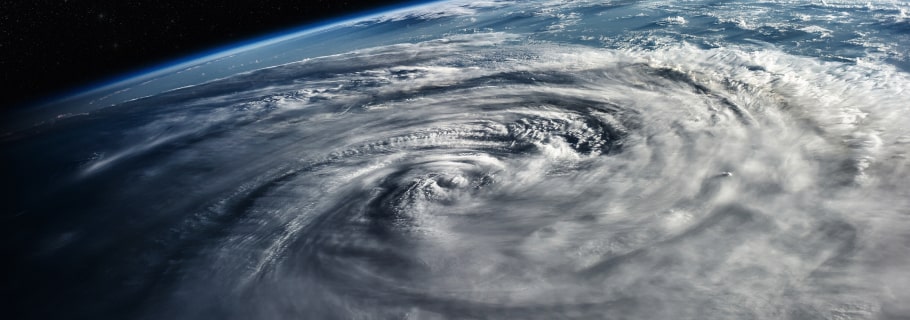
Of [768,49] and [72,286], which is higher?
[768,49]

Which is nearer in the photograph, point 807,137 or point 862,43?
point 807,137

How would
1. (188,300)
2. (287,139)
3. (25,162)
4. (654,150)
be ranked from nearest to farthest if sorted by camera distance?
1. (188,300)
2. (654,150)
3. (287,139)
4. (25,162)

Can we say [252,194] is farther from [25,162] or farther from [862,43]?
[862,43]

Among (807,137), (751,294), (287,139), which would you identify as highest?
(287,139)

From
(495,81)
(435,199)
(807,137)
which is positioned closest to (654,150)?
(807,137)

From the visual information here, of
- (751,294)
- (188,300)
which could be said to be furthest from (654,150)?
(188,300)

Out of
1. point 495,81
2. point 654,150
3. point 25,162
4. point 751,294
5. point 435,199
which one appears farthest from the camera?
point 495,81

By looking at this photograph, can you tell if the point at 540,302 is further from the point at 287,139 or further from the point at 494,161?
the point at 287,139
